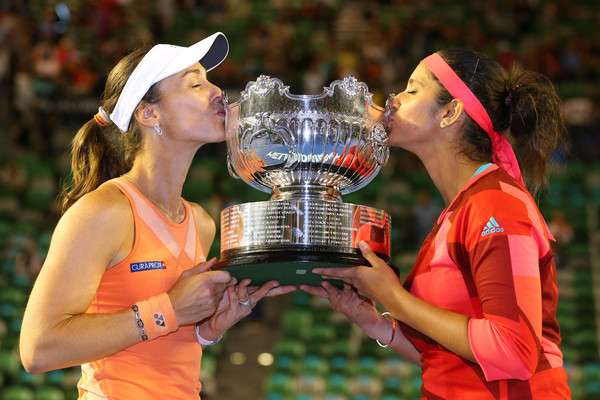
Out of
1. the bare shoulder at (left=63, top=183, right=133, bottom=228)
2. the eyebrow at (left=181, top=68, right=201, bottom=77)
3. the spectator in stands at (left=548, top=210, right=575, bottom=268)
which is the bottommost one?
the spectator in stands at (left=548, top=210, right=575, bottom=268)

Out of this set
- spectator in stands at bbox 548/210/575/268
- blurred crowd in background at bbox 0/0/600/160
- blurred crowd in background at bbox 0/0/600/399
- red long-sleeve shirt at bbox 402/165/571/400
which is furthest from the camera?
blurred crowd in background at bbox 0/0/600/160

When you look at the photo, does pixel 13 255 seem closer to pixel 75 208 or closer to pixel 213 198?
pixel 213 198

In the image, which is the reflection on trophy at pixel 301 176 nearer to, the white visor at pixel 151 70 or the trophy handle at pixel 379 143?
the trophy handle at pixel 379 143

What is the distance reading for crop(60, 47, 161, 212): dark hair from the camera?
7.58ft

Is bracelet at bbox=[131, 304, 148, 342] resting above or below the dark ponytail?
below

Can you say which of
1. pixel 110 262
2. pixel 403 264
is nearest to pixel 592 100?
pixel 403 264

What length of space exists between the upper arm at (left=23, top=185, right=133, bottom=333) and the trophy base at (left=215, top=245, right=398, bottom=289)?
0.97 feet

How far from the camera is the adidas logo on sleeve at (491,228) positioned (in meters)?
1.82

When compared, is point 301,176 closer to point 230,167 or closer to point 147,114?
point 230,167

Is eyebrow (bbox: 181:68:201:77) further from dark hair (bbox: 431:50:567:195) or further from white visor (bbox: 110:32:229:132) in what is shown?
dark hair (bbox: 431:50:567:195)

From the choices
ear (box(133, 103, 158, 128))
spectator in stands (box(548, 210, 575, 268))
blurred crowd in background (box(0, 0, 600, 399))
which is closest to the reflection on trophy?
ear (box(133, 103, 158, 128))

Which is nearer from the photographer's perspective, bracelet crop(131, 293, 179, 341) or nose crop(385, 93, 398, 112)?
bracelet crop(131, 293, 179, 341)

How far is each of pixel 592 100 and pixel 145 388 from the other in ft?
27.6

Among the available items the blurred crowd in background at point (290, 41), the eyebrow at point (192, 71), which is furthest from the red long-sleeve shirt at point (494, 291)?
the blurred crowd in background at point (290, 41)
